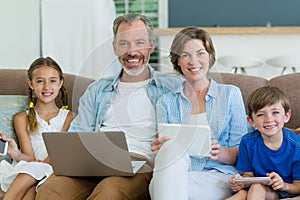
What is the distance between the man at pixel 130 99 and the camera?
2.18 m

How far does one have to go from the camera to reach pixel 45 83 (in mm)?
2600

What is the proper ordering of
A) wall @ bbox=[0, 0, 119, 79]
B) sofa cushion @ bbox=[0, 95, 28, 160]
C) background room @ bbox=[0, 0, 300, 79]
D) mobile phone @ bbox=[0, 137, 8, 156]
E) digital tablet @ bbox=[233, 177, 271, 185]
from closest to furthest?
digital tablet @ bbox=[233, 177, 271, 185], mobile phone @ bbox=[0, 137, 8, 156], sofa cushion @ bbox=[0, 95, 28, 160], background room @ bbox=[0, 0, 300, 79], wall @ bbox=[0, 0, 119, 79]

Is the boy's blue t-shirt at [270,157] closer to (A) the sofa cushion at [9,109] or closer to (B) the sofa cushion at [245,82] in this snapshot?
(B) the sofa cushion at [245,82]

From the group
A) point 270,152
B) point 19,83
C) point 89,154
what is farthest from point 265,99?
point 19,83

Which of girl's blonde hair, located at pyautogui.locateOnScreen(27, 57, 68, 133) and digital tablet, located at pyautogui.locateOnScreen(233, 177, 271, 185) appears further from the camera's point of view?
girl's blonde hair, located at pyautogui.locateOnScreen(27, 57, 68, 133)

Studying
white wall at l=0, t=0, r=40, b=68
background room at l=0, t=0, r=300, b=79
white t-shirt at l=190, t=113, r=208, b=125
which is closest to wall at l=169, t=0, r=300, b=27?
background room at l=0, t=0, r=300, b=79

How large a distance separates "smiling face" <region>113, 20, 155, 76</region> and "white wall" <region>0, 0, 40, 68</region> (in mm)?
2561

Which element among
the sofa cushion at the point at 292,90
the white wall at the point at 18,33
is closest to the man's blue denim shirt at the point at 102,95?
the sofa cushion at the point at 292,90

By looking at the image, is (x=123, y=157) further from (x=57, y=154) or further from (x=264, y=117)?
(x=264, y=117)

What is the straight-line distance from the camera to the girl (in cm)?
243

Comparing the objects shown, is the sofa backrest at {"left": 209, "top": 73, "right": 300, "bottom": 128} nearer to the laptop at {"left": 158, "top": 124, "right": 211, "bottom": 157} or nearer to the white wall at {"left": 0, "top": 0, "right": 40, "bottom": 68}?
the laptop at {"left": 158, "top": 124, "right": 211, "bottom": 157}

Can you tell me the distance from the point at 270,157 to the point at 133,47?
0.70 metres

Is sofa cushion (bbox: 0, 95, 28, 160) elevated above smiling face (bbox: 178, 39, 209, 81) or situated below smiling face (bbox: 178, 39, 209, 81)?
below

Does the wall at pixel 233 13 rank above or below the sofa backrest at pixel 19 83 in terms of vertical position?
above
